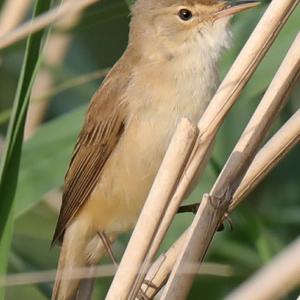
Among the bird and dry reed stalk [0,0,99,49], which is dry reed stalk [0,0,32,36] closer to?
the bird

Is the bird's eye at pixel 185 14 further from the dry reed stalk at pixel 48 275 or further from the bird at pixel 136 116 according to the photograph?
the dry reed stalk at pixel 48 275

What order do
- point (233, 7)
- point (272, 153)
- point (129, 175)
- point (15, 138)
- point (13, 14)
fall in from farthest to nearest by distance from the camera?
point (13, 14), point (129, 175), point (233, 7), point (272, 153), point (15, 138)

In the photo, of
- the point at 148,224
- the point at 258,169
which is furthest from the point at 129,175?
the point at 148,224

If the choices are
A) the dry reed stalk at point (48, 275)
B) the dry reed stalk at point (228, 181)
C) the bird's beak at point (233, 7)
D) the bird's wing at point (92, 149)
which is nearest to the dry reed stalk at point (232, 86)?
the dry reed stalk at point (228, 181)

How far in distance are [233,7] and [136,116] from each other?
457 mm

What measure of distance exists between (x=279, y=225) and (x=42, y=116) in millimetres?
1135

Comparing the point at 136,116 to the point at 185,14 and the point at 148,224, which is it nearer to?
the point at 185,14

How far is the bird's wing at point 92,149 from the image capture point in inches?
110

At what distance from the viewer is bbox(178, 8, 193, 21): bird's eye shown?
2.76 meters

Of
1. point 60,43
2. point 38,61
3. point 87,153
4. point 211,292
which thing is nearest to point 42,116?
point 60,43

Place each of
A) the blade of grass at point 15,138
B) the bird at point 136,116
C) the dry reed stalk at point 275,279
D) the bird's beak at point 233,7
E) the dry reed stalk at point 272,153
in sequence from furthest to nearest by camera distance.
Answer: the bird at point 136,116 < the bird's beak at point 233,7 < the dry reed stalk at point 272,153 < the blade of grass at point 15,138 < the dry reed stalk at point 275,279

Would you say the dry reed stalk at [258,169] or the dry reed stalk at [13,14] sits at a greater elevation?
the dry reed stalk at [13,14]

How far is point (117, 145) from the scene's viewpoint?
278cm

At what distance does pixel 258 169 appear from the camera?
2.01 meters
